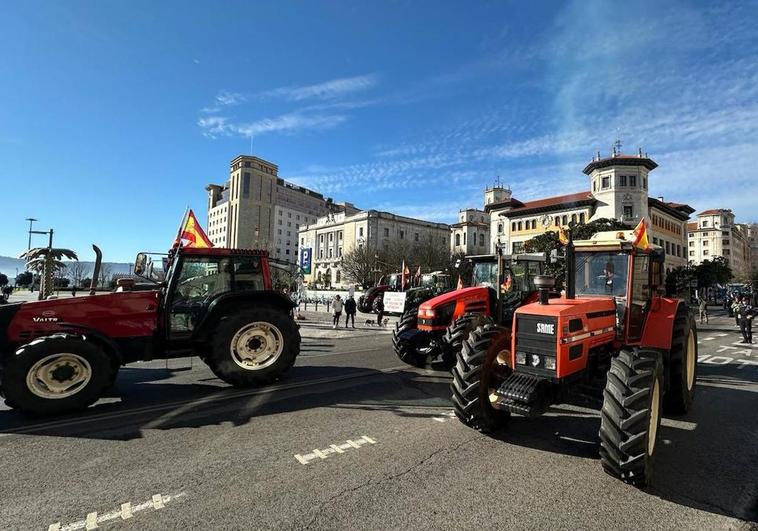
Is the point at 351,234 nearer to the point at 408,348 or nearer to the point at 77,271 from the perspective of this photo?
the point at 77,271

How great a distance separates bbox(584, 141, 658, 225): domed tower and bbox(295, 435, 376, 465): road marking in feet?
187

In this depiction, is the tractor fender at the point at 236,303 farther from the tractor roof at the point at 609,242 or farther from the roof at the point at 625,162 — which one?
the roof at the point at 625,162

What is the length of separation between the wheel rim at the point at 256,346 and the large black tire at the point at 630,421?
16.4 ft

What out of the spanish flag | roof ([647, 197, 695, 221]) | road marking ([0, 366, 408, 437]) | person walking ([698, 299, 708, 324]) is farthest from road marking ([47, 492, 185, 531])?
roof ([647, 197, 695, 221])

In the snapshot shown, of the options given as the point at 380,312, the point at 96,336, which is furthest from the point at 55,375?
the point at 380,312

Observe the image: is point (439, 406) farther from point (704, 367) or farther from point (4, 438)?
point (704, 367)

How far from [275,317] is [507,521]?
481 centimetres

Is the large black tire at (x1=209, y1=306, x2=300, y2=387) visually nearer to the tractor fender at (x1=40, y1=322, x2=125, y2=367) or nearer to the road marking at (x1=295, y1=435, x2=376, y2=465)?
the tractor fender at (x1=40, y1=322, x2=125, y2=367)

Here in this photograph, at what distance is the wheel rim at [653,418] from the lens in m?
3.61

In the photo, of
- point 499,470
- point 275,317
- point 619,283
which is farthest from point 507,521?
point 275,317

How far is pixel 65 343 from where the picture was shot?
5.16 m

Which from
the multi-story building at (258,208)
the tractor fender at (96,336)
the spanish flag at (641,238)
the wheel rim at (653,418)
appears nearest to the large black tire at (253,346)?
the tractor fender at (96,336)

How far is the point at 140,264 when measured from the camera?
6.56m

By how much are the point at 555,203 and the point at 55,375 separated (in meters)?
61.5
